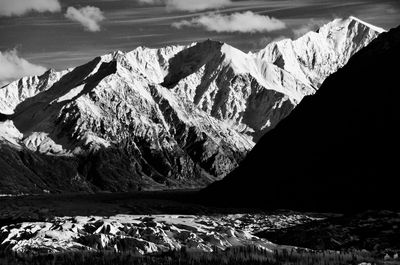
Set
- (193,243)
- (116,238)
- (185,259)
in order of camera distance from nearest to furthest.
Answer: (185,259) → (116,238) → (193,243)

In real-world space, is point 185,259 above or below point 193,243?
below

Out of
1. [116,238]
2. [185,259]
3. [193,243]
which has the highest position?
[116,238]

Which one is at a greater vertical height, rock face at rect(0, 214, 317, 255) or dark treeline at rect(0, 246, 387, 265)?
rock face at rect(0, 214, 317, 255)

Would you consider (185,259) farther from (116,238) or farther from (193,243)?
(116,238)

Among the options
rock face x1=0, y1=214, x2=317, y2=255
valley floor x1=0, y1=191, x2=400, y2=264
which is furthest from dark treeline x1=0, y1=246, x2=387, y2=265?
rock face x1=0, y1=214, x2=317, y2=255

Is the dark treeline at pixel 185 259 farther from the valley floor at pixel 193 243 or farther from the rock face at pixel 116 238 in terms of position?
the rock face at pixel 116 238

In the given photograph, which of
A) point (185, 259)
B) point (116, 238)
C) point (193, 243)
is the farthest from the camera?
point (193, 243)

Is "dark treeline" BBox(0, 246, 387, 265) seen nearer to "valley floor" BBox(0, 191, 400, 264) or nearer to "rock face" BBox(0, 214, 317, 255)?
"valley floor" BBox(0, 191, 400, 264)

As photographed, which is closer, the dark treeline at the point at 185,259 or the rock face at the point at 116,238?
the dark treeline at the point at 185,259

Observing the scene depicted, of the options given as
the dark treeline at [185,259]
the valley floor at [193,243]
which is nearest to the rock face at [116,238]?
the valley floor at [193,243]

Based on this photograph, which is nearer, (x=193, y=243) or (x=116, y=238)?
(x=116, y=238)

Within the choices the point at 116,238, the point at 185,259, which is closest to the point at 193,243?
the point at 116,238
